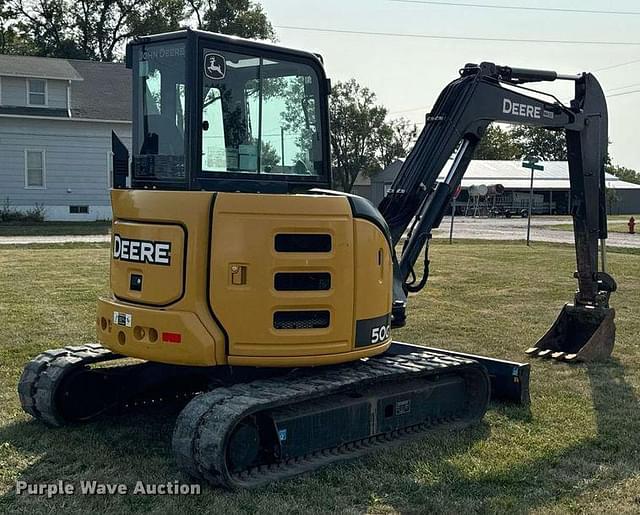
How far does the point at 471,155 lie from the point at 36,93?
28.0m

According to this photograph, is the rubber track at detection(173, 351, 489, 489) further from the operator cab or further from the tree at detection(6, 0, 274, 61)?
the tree at detection(6, 0, 274, 61)

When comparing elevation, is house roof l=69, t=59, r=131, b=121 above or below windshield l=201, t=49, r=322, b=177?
above

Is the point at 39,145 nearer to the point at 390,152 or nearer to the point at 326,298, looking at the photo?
the point at 326,298

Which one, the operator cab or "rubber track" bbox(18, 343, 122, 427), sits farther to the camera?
"rubber track" bbox(18, 343, 122, 427)

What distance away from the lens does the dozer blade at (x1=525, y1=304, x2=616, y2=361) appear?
9922 millimetres

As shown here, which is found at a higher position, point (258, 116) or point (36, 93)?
point (36, 93)

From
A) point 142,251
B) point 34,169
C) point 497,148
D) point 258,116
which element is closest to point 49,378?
point 142,251

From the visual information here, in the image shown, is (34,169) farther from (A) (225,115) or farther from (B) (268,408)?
(B) (268,408)

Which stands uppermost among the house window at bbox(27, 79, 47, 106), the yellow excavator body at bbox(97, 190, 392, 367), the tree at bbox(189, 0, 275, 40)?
A: the tree at bbox(189, 0, 275, 40)

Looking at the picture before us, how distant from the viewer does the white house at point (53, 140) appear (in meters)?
32.5

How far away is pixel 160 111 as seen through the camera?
632 cm

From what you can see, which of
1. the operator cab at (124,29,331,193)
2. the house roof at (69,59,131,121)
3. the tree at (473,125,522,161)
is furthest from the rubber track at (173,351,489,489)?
the tree at (473,125,522,161)

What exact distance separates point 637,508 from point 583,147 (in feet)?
17.8

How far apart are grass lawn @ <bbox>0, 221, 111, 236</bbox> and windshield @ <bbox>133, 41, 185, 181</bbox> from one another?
876 inches
